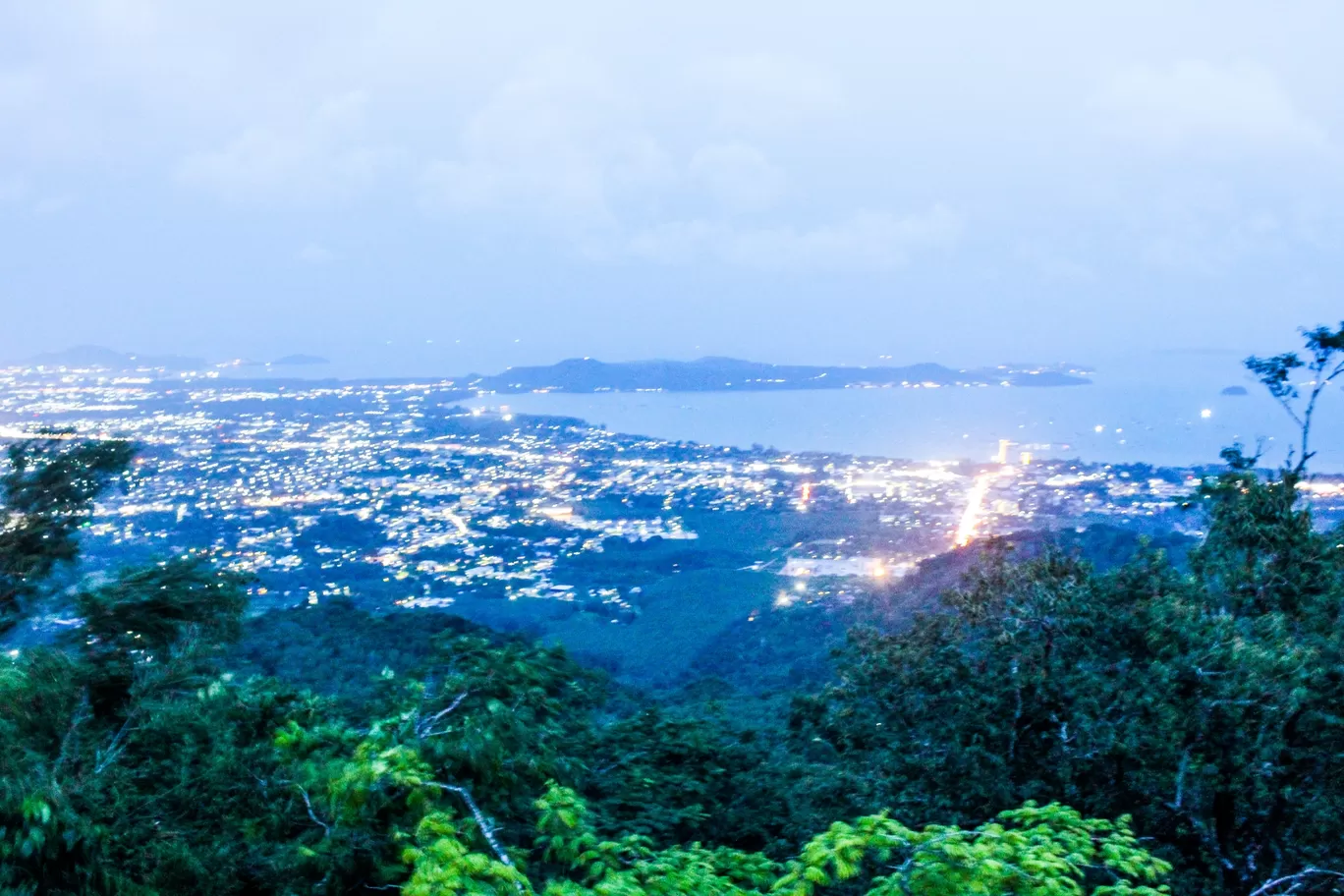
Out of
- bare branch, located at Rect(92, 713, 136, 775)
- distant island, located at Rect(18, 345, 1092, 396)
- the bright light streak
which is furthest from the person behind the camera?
distant island, located at Rect(18, 345, 1092, 396)

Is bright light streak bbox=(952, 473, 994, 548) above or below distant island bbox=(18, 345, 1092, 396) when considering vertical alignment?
below

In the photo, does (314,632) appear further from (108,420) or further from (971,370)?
(971,370)

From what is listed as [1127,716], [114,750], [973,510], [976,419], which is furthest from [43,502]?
[976,419]

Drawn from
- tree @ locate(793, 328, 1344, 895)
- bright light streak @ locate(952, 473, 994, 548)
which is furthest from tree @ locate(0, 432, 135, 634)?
bright light streak @ locate(952, 473, 994, 548)

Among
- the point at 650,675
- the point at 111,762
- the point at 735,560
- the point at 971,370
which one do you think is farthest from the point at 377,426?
the point at 971,370

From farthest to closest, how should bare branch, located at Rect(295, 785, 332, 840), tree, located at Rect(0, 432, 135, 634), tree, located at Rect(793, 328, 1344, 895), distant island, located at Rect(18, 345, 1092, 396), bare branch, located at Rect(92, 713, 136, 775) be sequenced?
1. distant island, located at Rect(18, 345, 1092, 396)
2. tree, located at Rect(0, 432, 135, 634)
3. tree, located at Rect(793, 328, 1344, 895)
4. bare branch, located at Rect(92, 713, 136, 775)
5. bare branch, located at Rect(295, 785, 332, 840)

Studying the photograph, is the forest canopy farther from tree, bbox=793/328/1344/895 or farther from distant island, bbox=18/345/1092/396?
distant island, bbox=18/345/1092/396

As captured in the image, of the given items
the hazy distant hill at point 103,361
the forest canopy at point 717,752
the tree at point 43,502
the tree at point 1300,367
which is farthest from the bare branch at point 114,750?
the hazy distant hill at point 103,361
